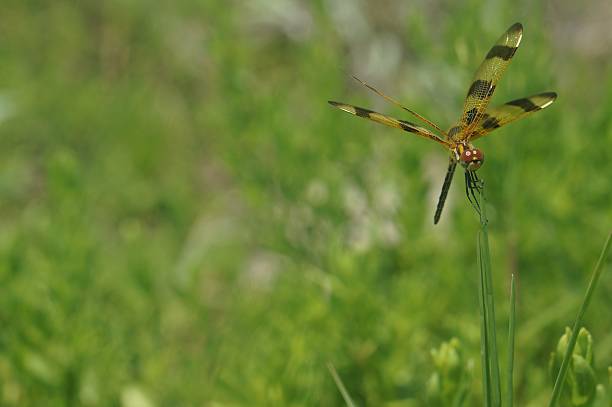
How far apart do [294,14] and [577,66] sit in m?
1.87

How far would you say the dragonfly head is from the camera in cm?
127

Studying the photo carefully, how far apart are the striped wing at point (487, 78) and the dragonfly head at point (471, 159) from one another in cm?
6

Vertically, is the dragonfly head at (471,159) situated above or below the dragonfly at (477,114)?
below

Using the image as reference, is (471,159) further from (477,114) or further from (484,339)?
(484,339)

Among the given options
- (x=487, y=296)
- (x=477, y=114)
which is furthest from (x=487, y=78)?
(x=487, y=296)

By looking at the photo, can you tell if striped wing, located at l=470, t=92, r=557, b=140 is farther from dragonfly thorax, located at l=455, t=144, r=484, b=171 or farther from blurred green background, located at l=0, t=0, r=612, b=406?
blurred green background, located at l=0, t=0, r=612, b=406

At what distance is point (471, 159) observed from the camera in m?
1.27

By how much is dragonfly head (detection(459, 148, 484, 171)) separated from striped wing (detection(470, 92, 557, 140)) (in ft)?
0.16

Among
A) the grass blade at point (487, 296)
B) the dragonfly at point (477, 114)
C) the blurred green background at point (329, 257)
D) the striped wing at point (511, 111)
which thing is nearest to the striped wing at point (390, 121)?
the dragonfly at point (477, 114)

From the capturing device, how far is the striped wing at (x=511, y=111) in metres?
1.24

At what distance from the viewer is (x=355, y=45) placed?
3674 mm

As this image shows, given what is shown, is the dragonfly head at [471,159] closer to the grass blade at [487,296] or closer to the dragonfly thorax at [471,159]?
the dragonfly thorax at [471,159]

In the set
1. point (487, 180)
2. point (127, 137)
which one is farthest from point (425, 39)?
point (127, 137)

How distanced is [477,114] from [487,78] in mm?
95
